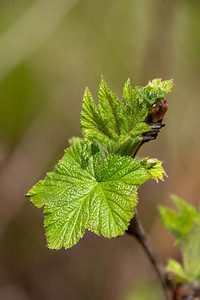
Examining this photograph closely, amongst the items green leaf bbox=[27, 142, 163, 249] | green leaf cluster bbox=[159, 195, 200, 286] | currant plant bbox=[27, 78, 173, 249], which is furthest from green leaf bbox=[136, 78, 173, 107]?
green leaf cluster bbox=[159, 195, 200, 286]

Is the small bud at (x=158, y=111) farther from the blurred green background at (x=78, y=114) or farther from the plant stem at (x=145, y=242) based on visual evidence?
the blurred green background at (x=78, y=114)

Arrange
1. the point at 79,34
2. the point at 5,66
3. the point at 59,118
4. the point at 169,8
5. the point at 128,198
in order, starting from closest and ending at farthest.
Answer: the point at 128,198, the point at 5,66, the point at 169,8, the point at 59,118, the point at 79,34

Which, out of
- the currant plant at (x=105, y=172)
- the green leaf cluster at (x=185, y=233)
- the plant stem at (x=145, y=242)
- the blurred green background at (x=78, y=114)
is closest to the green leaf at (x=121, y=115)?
the currant plant at (x=105, y=172)

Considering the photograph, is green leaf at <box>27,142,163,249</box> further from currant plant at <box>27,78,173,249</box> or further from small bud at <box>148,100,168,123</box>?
small bud at <box>148,100,168,123</box>

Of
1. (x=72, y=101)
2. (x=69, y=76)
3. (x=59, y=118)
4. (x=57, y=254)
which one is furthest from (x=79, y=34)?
(x=57, y=254)

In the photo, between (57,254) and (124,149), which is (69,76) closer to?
(57,254)

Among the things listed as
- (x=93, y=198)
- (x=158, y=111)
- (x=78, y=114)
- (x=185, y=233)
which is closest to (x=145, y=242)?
(x=185, y=233)
